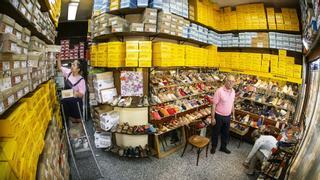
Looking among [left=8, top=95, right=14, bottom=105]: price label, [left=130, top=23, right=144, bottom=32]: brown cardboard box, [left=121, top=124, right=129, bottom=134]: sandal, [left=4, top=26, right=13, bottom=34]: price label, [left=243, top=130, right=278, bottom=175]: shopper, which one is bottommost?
[left=243, top=130, right=278, bottom=175]: shopper

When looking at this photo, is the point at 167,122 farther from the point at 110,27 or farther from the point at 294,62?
the point at 294,62

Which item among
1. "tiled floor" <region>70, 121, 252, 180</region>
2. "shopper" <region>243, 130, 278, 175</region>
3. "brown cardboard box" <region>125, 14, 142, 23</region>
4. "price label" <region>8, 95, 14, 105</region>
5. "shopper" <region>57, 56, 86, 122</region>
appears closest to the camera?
"price label" <region>8, 95, 14, 105</region>

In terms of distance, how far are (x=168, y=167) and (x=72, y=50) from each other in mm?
6882

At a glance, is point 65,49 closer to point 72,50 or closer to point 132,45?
point 72,50

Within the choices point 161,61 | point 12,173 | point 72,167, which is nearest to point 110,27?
point 161,61

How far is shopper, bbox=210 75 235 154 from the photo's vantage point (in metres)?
4.73

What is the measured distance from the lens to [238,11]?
6.02 m

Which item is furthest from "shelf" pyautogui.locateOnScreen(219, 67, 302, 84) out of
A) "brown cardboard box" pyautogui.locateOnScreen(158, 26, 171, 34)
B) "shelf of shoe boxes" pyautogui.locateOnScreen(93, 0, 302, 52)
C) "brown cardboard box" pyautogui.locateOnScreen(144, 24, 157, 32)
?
"brown cardboard box" pyautogui.locateOnScreen(144, 24, 157, 32)

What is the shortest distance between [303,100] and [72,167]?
5258mm

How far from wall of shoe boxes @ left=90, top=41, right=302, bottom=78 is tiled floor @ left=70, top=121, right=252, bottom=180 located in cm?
200

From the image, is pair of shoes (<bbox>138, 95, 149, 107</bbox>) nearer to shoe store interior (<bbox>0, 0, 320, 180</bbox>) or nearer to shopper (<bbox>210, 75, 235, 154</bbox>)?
shoe store interior (<bbox>0, 0, 320, 180</bbox>)

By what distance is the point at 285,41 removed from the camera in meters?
5.47

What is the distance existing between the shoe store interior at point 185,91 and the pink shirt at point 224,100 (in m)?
0.02

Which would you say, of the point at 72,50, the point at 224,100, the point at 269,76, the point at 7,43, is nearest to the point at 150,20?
the point at 224,100
